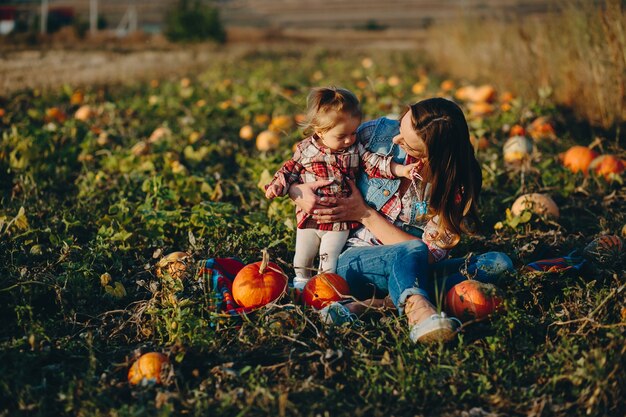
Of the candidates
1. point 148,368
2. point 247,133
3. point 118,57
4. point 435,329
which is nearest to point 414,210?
point 435,329

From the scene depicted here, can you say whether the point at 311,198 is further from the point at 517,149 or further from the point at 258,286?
the point at 517,149

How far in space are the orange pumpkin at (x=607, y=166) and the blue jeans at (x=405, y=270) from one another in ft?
6.22

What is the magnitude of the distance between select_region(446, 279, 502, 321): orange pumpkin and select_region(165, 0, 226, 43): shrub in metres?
15.4

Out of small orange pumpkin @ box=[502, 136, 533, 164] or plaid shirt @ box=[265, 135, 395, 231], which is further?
small orange pumpkin @ box=[502, 136, 533, 164]

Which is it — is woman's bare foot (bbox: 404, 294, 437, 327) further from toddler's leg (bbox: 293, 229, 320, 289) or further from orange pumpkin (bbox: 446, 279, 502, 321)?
toddler's leg (bbox: 293, 229, 320, 289)

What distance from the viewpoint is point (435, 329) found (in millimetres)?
2629

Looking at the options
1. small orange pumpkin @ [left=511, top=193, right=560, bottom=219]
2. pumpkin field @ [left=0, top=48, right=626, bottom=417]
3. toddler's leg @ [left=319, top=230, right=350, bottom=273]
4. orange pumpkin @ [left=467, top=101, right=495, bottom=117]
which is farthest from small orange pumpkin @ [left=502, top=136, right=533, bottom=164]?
toddler's leg @ [left=319, top=230, right=350, bottom=273]

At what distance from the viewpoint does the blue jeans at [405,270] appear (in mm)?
3008

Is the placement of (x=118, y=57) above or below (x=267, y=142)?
below

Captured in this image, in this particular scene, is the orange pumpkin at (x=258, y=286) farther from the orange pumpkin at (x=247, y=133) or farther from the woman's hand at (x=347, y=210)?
the orange pumpkin at (x=247, y=133)

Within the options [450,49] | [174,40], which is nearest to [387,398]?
[450,49]

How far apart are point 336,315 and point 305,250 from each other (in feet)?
1.98

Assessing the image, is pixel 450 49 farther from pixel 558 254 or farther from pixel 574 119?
pixel 558 254

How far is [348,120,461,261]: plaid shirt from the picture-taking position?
130 inches
